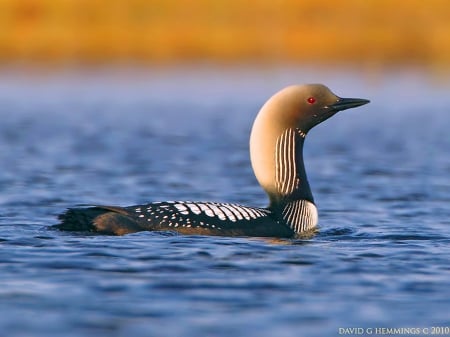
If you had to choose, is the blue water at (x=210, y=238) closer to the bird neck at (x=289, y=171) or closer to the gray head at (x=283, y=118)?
the bird neck at (x=289, y=171)

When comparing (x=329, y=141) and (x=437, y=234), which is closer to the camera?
(x=437, y=234)

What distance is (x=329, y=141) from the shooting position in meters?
16.7

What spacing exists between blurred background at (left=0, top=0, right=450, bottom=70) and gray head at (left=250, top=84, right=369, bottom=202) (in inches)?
740

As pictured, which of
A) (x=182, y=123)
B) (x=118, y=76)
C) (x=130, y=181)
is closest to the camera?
(x=130, y=181)

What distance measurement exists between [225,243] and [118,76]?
20.1 meters

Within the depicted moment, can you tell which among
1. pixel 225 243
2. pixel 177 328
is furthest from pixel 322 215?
pixel 177 328

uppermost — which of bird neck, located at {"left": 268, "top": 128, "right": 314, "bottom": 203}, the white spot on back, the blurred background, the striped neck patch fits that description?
the blurred background

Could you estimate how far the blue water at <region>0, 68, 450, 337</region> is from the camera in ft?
18.9

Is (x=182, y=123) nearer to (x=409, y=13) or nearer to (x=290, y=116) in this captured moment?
(x=290, y=116)

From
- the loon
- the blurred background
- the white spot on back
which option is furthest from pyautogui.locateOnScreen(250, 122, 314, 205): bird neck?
the blurred background

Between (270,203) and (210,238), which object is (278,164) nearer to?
(270,203)

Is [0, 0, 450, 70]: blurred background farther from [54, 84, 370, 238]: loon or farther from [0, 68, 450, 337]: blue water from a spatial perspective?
[54, 84, 370, 238]: loon

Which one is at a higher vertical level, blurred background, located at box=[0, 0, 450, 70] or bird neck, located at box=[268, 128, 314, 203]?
blurred background, located at box=[0, 0, 450, 70]

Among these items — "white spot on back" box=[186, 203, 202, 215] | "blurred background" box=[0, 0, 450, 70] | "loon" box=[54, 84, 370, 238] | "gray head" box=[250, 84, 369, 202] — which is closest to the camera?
"loon" box=[54, 84, 370, 238]
